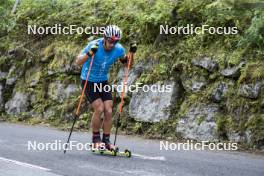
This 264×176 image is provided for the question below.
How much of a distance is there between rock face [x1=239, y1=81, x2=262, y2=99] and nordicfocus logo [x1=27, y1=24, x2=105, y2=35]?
6.34 metres

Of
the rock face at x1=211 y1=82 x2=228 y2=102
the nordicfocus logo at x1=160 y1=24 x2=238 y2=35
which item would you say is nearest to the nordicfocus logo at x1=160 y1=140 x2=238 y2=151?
the rock face at x1=211 y1=82 x2=228 y2=102

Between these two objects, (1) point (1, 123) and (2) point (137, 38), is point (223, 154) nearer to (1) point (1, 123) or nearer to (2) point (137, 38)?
(2) point (137, 38)

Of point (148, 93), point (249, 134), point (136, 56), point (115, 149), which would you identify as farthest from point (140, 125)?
point (115, 149)

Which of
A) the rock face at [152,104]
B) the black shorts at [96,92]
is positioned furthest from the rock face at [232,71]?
the black shorts at [96,92]

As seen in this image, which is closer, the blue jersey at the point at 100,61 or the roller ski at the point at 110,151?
the roller ski at the point at 110,151

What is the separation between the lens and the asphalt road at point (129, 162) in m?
7.44

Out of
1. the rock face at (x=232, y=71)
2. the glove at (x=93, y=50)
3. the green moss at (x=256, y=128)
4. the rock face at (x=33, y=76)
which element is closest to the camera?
the glove at (x=93, y=50)

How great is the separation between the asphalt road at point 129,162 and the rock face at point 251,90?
5.14 ft

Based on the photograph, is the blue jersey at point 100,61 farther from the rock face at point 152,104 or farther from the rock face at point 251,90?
the rock face at point 152,104

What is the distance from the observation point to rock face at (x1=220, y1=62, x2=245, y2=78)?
38.1 feet

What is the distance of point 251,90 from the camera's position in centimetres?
1113

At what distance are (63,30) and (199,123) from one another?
25.3 feet

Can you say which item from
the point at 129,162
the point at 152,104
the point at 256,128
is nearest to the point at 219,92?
the point at 256,128

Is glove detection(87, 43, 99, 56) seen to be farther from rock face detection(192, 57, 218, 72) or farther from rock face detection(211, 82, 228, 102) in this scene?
rock face detection(192, 57, 218, 72)
